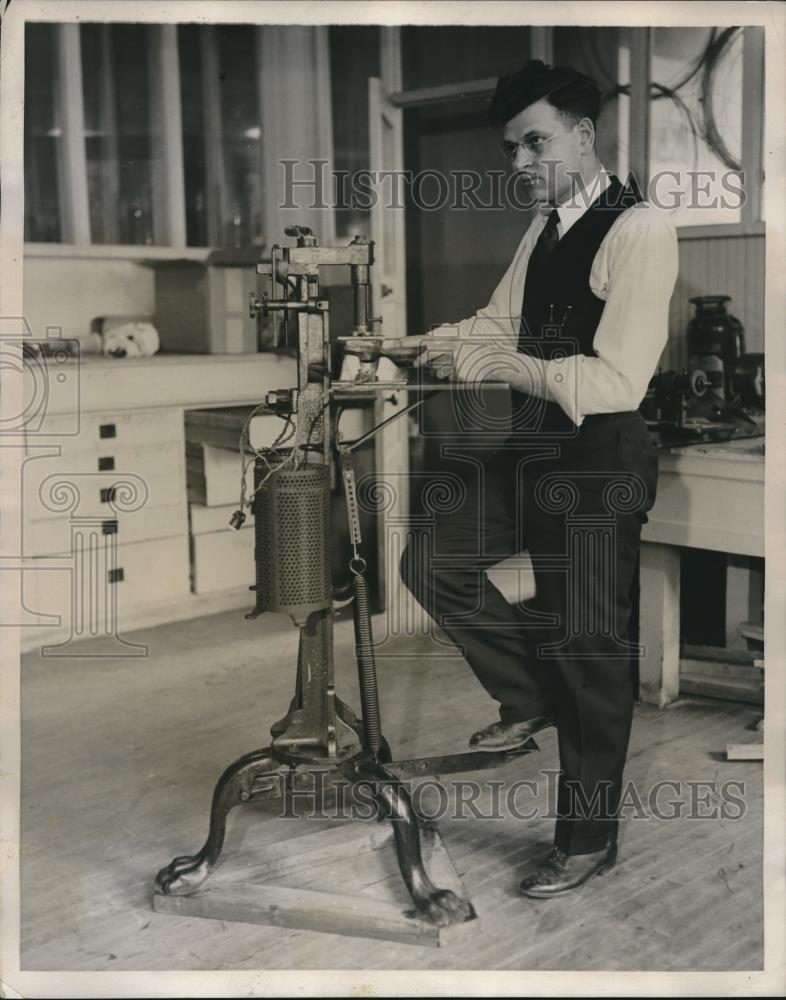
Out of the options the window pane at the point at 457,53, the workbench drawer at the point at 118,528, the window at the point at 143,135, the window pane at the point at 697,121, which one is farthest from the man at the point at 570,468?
the window at the point at 143,135

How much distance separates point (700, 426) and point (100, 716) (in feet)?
6.86

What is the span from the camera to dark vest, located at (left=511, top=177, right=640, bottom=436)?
8.46 feet

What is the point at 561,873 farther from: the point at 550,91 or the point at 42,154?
the point at 42,154

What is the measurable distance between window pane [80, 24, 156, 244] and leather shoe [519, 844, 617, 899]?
3872 mm

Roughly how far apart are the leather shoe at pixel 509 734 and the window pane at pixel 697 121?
2482 millimetres

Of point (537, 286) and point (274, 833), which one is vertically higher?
point (537, 286)

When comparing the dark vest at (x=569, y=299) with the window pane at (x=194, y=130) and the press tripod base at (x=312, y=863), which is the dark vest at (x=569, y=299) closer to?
the press tripod base at (x=312, y=863)

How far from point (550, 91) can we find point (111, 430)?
2600 millimetres

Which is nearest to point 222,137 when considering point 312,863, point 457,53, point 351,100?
point 351,100

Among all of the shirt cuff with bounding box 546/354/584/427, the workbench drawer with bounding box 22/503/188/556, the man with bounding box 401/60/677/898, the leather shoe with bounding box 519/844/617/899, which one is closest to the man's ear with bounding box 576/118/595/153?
the man with bounding box 401/60/677/898

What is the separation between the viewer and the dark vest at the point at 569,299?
2.58 m

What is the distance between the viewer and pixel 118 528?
4.67 m

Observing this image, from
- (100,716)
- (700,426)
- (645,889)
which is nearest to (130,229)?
(100,716)

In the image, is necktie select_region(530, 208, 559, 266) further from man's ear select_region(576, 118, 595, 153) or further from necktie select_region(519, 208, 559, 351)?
man's ear select_region(576, 118, 595, 153)
